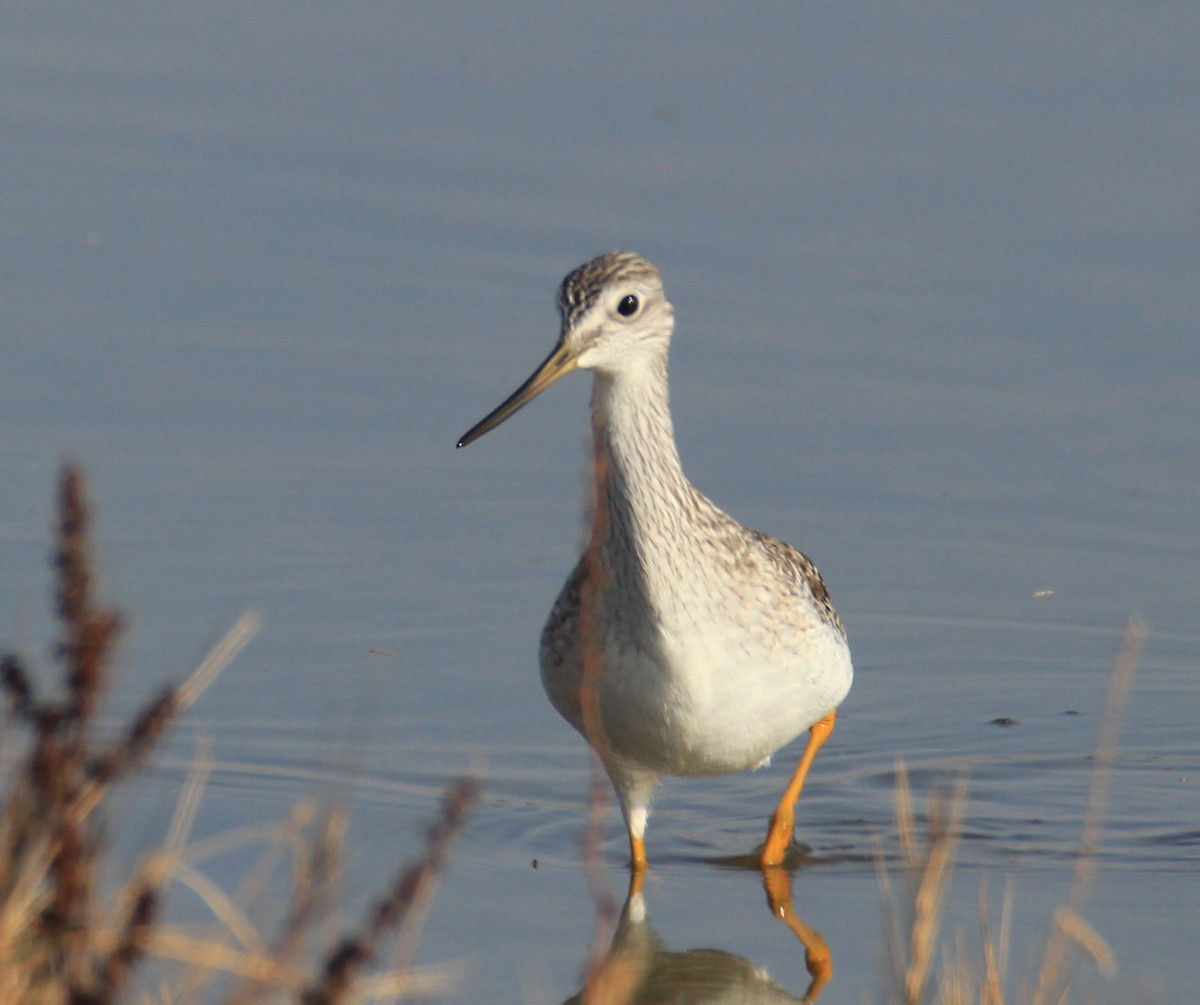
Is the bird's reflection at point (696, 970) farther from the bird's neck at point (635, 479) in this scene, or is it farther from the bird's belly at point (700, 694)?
the bird's neck at point (635, 479)

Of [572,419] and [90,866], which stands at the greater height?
[90,866]

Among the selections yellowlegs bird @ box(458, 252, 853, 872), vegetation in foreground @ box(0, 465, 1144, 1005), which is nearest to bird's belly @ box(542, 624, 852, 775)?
yellowlegs bird @ box(458, 252, 853, 872)

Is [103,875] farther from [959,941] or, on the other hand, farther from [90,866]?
[959,941]

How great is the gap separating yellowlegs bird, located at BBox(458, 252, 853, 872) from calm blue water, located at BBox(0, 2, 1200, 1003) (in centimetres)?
59

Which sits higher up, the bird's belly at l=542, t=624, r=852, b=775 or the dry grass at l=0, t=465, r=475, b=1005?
the dry grass at l=0, t=465, r=475, b=1005

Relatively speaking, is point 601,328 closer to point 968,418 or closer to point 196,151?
point 968,418

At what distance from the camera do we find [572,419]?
9578 millimetres

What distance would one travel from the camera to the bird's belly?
600 cm

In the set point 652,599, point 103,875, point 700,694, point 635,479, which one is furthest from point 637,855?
point 103,875

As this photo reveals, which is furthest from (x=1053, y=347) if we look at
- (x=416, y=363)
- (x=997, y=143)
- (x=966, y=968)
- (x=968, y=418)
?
(x=966, y=968)

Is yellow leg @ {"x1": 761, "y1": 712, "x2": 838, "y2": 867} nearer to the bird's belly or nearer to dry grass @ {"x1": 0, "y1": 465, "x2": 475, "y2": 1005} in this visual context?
the bird's belly

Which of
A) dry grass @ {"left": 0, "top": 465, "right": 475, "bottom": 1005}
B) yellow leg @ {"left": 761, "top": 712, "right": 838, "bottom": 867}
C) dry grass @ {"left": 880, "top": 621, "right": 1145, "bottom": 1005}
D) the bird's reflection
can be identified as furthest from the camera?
yellow leg @ {"left": 761, "top": 712, "right": 838, "bottom": 867}

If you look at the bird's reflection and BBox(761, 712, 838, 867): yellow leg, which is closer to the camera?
the bird's reflection

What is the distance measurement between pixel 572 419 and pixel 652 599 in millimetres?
3639
